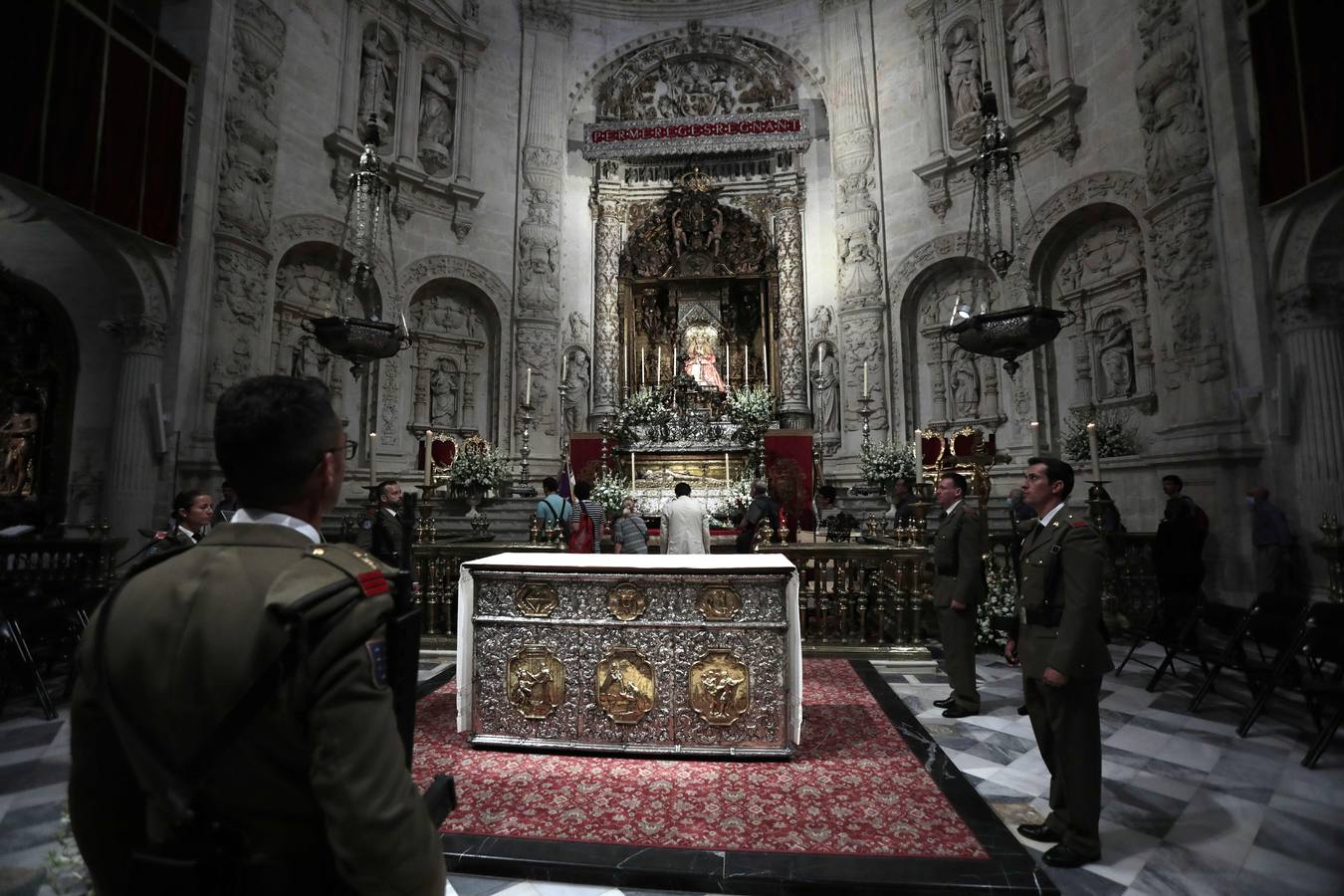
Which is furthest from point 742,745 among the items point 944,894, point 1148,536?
point 1148,536

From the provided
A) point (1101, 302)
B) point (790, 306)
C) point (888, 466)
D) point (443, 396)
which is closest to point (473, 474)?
point (443, 396)

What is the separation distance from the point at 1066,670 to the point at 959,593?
2.07 metres

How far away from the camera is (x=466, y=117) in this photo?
13688 mm

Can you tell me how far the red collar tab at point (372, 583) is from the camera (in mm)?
1105

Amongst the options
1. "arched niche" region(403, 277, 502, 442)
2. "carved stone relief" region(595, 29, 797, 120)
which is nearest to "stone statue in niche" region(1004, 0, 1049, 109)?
"carved stone relief" region(595, 29, 797, 120)

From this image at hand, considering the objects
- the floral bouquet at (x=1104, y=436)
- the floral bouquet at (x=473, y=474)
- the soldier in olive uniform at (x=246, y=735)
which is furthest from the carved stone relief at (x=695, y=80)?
the soldier in olive uniform at (x=246, y=735)

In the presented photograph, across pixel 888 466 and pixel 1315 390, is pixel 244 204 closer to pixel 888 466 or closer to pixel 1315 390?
pixel 888 466

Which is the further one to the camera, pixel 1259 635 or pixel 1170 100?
pixel 1170 100

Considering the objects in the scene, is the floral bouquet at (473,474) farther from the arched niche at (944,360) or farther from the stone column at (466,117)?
the arched niche at (944,360)

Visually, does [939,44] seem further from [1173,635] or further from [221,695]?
[221,695]

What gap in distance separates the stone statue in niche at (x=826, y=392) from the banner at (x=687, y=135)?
5.02 m

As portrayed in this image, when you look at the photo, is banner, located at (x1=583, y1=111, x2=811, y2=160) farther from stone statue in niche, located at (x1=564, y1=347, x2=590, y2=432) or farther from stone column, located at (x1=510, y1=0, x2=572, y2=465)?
stone statue in niche, located at (x1=564, y1=347, x2=590, y2=432)

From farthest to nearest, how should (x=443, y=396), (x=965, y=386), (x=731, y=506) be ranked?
(x=443, y=396) → (x=965, y=386) → (x=731, y=506)

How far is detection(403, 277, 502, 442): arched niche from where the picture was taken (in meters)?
13.0
